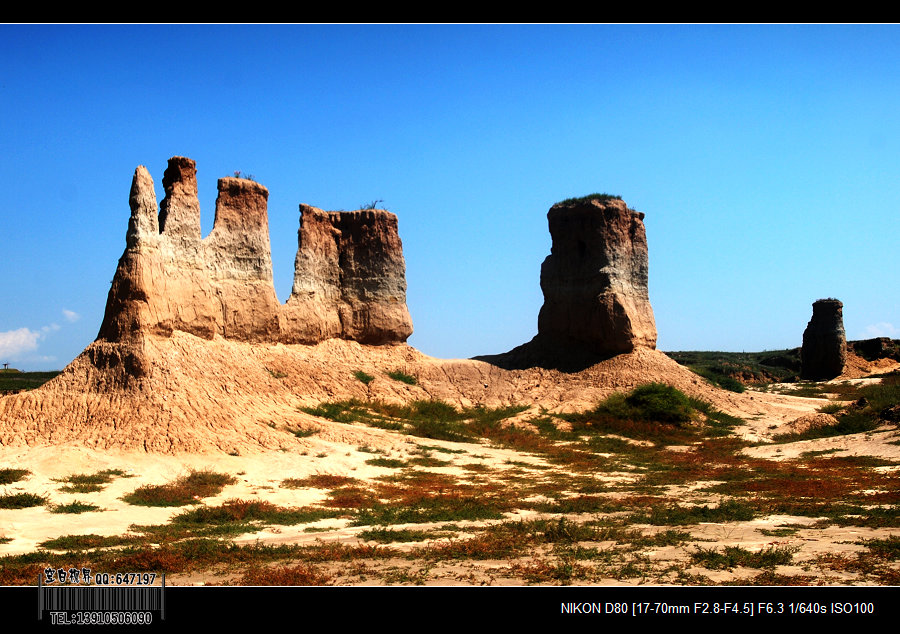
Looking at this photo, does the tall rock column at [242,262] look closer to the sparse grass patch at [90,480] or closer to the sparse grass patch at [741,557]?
the sparse grass patch at [90,480]

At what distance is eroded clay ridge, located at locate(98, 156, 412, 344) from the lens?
19.3m

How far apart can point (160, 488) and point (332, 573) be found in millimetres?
7270

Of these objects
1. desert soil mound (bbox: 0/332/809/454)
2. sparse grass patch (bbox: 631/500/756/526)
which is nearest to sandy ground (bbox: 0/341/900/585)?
desert soil mound (bbox: 0/332/809/454)

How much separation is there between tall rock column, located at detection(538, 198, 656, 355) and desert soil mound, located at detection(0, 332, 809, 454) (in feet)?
4.36

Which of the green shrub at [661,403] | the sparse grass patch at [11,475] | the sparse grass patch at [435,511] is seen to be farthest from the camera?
the green shrub at [661,403]

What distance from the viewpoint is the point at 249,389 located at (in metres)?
21.3

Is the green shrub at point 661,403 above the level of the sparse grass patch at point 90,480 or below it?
above

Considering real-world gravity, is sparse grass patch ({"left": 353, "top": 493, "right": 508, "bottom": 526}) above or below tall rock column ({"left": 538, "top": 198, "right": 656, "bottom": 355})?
below

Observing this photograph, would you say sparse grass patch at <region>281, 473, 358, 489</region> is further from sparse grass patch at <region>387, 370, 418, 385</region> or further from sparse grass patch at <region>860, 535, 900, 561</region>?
sparse grass patch at <region>387, 370, 418, 385</region>

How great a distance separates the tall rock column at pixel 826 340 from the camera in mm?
44156

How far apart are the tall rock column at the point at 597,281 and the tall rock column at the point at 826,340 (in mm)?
18081

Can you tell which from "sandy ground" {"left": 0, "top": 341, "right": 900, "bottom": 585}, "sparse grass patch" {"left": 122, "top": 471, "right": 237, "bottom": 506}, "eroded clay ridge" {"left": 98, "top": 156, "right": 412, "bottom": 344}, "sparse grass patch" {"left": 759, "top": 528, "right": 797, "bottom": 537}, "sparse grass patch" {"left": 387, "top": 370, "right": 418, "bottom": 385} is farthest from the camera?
"sparse grass patch" {"left": 387, "top": 370, "right": 418, "bottom": 385}

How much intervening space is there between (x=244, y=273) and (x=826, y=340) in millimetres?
36875

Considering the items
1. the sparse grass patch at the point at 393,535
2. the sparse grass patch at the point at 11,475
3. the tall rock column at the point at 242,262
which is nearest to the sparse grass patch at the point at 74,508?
the sparse grass patch at the point at 11,475
